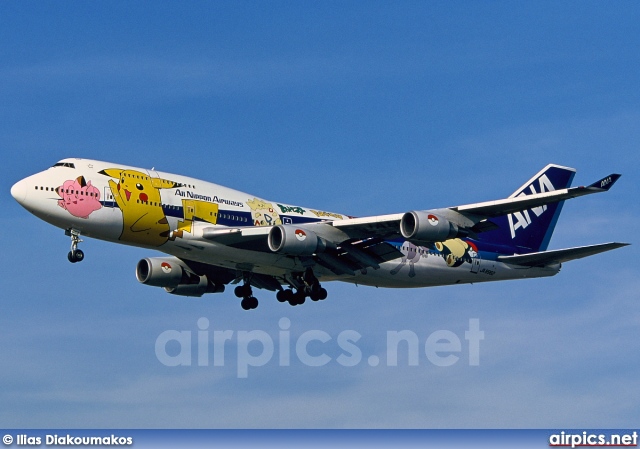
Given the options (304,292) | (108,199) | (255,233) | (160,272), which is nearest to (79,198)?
(108,199)

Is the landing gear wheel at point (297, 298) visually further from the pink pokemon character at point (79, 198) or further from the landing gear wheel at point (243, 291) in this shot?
the pink pokemon character at point (79, 198)

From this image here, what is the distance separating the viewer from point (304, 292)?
53188 mm

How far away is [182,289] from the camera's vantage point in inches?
2201

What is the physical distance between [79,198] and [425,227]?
1491 cm

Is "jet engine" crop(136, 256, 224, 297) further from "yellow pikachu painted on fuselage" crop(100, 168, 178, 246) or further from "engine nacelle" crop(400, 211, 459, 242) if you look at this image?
"engine nacelle" crop(400, 211, 459, 242)

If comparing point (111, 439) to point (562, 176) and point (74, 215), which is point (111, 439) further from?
point (562, 176)

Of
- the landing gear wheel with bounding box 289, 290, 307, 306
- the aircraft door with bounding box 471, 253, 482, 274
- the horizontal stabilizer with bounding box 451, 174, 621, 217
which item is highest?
the aircraft door with bounding box 471, 253, 482, 274

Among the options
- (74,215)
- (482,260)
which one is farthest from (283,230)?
(482,260)

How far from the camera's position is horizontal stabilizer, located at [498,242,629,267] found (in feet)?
164

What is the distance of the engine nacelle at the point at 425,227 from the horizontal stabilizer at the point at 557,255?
7.41 m

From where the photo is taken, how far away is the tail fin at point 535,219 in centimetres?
6031

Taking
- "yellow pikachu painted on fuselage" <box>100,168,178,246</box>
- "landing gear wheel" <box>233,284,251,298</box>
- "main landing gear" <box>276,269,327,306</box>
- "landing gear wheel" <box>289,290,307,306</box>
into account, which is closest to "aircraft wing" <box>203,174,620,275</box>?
"main landing gear" <box>276,269,327,306</box>

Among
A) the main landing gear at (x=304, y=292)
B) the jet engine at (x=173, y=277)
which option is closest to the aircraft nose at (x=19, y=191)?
the jet engine at (x=173, y=277)

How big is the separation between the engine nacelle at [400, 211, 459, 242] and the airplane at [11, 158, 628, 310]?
51 mm
